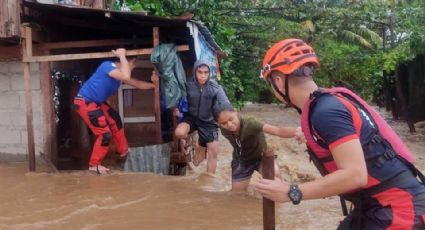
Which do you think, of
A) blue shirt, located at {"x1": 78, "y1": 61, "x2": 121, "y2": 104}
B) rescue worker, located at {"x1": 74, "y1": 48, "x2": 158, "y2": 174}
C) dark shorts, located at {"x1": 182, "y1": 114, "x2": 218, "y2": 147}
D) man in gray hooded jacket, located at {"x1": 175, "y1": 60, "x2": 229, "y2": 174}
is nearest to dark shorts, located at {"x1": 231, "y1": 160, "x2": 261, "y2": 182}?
man in gray hooded jacket, located at {"x1": 175, "y1": 60, "x2": 229, "y2": 174}

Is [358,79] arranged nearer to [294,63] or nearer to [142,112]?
[142,112]

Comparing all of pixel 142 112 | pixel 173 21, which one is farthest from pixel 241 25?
pixel 173 21

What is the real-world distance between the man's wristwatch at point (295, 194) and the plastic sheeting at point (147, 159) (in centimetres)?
511

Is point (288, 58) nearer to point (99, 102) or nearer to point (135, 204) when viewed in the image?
point (135, 204)

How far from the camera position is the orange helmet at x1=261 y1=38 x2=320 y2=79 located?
83.6 inches

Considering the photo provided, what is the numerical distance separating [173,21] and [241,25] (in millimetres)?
11013

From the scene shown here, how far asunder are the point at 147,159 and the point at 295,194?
5241mm

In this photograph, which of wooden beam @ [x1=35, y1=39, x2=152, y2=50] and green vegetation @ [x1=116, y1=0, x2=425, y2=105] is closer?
wooden beam @ [x1=35, y1=39, x2=152, y2=50]

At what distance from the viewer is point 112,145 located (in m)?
7.91

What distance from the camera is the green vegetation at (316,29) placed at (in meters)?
11.6

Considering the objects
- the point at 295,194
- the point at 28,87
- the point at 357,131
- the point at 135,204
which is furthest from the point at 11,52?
the point at 357,131

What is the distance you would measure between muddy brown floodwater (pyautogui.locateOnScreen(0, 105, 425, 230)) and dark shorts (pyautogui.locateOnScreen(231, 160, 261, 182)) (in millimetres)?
195

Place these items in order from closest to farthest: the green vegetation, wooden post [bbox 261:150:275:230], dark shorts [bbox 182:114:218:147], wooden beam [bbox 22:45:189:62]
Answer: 1. wooden post [bbox 261:150:275:230]
2. wooden beam [bbox 22:45:189:62]
3. dark shorts [bbox 182:114:218:147]
4. the green vegetation

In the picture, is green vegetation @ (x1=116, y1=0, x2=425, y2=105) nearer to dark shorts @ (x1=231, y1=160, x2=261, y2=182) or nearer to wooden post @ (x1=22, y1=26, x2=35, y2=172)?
wooden post @ (x1=22, y1=26, x2=35, y2=172)
